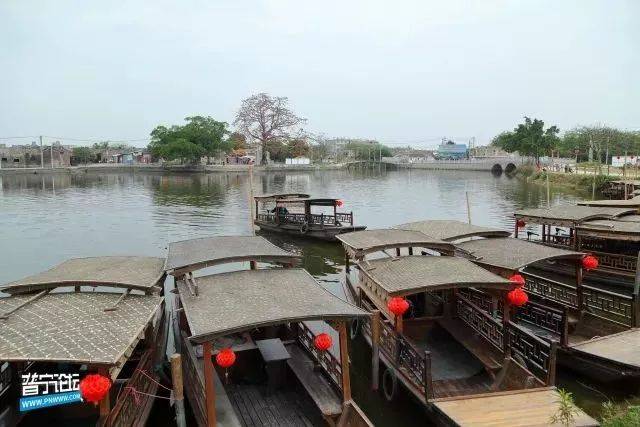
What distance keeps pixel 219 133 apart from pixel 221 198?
42579 millimetres

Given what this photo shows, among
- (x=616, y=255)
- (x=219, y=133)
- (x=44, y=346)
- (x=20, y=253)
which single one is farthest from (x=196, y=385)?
(x=219, y=133)

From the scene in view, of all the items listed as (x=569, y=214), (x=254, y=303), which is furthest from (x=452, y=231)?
(x=254, y=303)

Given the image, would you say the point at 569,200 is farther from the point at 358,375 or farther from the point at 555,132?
the point at 358,375

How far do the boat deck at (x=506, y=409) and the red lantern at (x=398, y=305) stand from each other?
72.1 inches

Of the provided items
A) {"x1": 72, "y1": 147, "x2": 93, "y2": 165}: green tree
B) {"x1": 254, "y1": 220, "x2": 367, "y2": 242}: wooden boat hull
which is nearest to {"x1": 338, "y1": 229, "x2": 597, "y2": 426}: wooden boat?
{"x1": 254, "y1": 220, "x2": 367, "y2": 242}: wooden boat hull

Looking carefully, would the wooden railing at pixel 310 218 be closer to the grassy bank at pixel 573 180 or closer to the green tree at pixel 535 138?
the grassy bank at pixel 573 180

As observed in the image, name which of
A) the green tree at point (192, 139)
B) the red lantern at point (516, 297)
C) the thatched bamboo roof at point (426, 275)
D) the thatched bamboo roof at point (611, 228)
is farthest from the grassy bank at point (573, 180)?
the green tree at point (192, 139)

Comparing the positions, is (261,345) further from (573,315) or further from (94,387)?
(573,315)

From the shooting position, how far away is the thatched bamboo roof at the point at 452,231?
15212 millimetres

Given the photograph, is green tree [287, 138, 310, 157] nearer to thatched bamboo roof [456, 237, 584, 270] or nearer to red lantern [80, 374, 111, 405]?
thatched bamboo roof [456, 237, 584, 270]

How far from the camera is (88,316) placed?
26.3ft

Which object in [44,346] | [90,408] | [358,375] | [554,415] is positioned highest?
[44,346]

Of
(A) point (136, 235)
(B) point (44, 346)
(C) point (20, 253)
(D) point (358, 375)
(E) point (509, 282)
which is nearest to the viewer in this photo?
(B) point (44, 346)

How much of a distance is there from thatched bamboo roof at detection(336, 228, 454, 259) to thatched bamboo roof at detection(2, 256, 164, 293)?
5.03 metres
